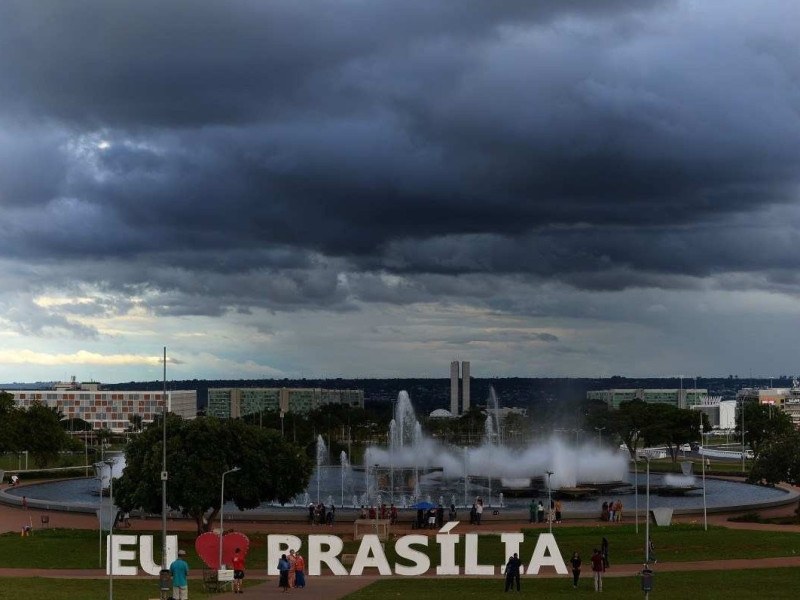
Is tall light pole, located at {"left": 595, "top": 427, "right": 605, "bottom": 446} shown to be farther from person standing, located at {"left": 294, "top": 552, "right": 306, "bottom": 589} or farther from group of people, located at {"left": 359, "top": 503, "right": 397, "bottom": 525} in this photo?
person standing, located at {"left": 294, "top": 552, "right": 306, "bottom": 589}

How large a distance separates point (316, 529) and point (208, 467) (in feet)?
29.4

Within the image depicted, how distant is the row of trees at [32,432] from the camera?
368 ft

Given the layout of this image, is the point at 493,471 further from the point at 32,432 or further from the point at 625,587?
the point at 625,587

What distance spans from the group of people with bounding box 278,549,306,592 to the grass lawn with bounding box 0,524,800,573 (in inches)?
325

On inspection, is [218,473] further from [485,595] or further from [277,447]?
[485,595]

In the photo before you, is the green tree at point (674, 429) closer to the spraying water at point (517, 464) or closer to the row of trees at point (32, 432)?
the spraying water at point (517, 464)

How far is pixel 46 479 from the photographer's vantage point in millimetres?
113062

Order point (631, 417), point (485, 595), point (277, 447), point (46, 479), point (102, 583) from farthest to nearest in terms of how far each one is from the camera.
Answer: point (631, 417)
point (46, 479)
point (277, 447)
point (102, 583)
point (485, 595)

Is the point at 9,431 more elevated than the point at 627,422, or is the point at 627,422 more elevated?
the point at 9,431

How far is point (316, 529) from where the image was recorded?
6775 cm

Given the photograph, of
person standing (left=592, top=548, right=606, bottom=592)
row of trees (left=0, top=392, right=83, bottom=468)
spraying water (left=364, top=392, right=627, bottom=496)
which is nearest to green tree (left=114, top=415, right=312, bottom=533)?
person standing (left=592, top=548, right=606, bottom=592)

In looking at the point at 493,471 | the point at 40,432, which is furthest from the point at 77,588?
the point at 493,471

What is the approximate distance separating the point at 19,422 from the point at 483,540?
69.4 m

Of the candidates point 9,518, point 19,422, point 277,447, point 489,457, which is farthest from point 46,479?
point 277,447
